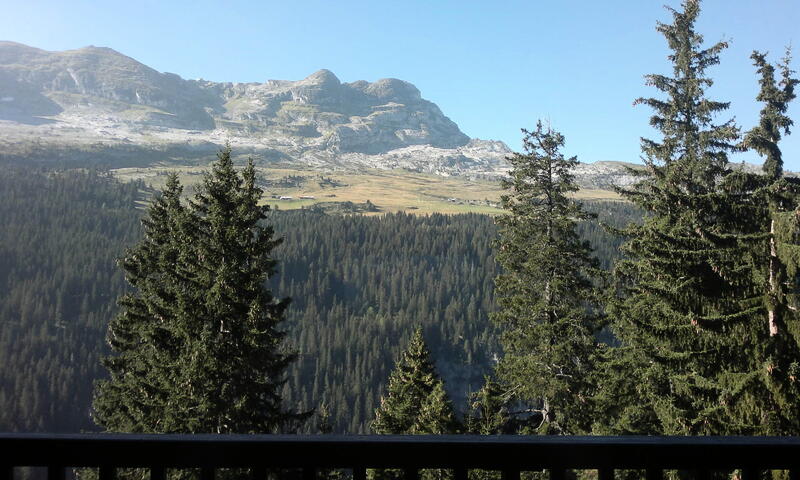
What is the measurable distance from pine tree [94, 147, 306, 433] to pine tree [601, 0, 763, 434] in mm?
12691

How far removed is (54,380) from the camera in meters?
116

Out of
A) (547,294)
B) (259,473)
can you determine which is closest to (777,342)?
(547,294)

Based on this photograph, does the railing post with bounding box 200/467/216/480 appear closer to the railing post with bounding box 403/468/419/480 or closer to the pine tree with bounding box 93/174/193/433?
the railing post with bounding box 403/468/419/480

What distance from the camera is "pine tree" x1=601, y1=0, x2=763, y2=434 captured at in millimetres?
14094

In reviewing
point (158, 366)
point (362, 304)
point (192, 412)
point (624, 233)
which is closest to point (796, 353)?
point (624, 233)

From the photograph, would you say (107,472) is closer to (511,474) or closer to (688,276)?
(511,474)

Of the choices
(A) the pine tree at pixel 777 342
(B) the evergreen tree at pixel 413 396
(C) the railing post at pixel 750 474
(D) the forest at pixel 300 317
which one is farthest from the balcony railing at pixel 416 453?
(D) the forest at pixel 300 317

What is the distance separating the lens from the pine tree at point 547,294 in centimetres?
2036

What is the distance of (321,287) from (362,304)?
16167 millimetres

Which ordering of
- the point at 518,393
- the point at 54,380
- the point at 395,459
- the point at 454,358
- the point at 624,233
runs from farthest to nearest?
1. the point at 454,358
2. the point at 54,380
3. the point at 518,393
4. the point at 624,233
5. the point at 395,459

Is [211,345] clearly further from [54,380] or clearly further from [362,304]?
[362,304]

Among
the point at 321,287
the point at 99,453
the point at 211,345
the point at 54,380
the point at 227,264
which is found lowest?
the point at 54,380

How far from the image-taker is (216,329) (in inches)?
710

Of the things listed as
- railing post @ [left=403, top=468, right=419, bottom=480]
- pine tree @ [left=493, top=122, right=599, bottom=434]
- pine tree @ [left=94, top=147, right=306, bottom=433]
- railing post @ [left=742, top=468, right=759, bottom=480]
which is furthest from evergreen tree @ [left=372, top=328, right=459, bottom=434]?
railing post @ [left=403, top=468, right=419, bottom=480]
